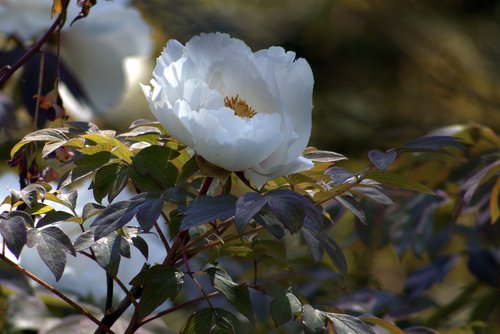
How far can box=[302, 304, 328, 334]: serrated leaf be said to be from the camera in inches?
16.5

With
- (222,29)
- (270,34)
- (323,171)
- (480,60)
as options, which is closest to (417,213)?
(323,171)

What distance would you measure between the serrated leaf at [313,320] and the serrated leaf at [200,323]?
0.17 ft

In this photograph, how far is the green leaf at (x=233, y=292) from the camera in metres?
0.42

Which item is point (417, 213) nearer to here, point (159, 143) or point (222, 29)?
point (159, 143)

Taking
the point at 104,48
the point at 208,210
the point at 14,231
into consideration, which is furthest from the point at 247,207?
the point at 104,48

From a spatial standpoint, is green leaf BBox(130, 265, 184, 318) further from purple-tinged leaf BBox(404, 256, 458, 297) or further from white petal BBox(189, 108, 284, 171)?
purple-tinged leaf BBox(404, 256, 458, 297)

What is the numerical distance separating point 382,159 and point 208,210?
4.2 inches

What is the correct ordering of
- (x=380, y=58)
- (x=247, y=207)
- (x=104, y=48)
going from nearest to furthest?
(x=247, y=207) < (x=104, y=48) < (x=380, y=58)

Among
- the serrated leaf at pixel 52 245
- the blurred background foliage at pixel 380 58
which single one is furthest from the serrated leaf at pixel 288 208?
the blurred background foliage at pixel 380 58

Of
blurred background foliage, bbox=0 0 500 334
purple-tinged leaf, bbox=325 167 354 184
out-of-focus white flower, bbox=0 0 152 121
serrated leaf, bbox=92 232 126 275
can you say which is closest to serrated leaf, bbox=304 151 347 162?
purple-tinged leaf, bbox=325 167 354 184

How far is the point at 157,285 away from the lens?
406 mm

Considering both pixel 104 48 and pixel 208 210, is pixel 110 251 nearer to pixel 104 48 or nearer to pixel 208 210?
pixel 208 210

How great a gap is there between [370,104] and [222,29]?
60cm

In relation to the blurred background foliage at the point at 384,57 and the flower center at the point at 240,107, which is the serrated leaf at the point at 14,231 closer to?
the flower center at the point at 240,107
